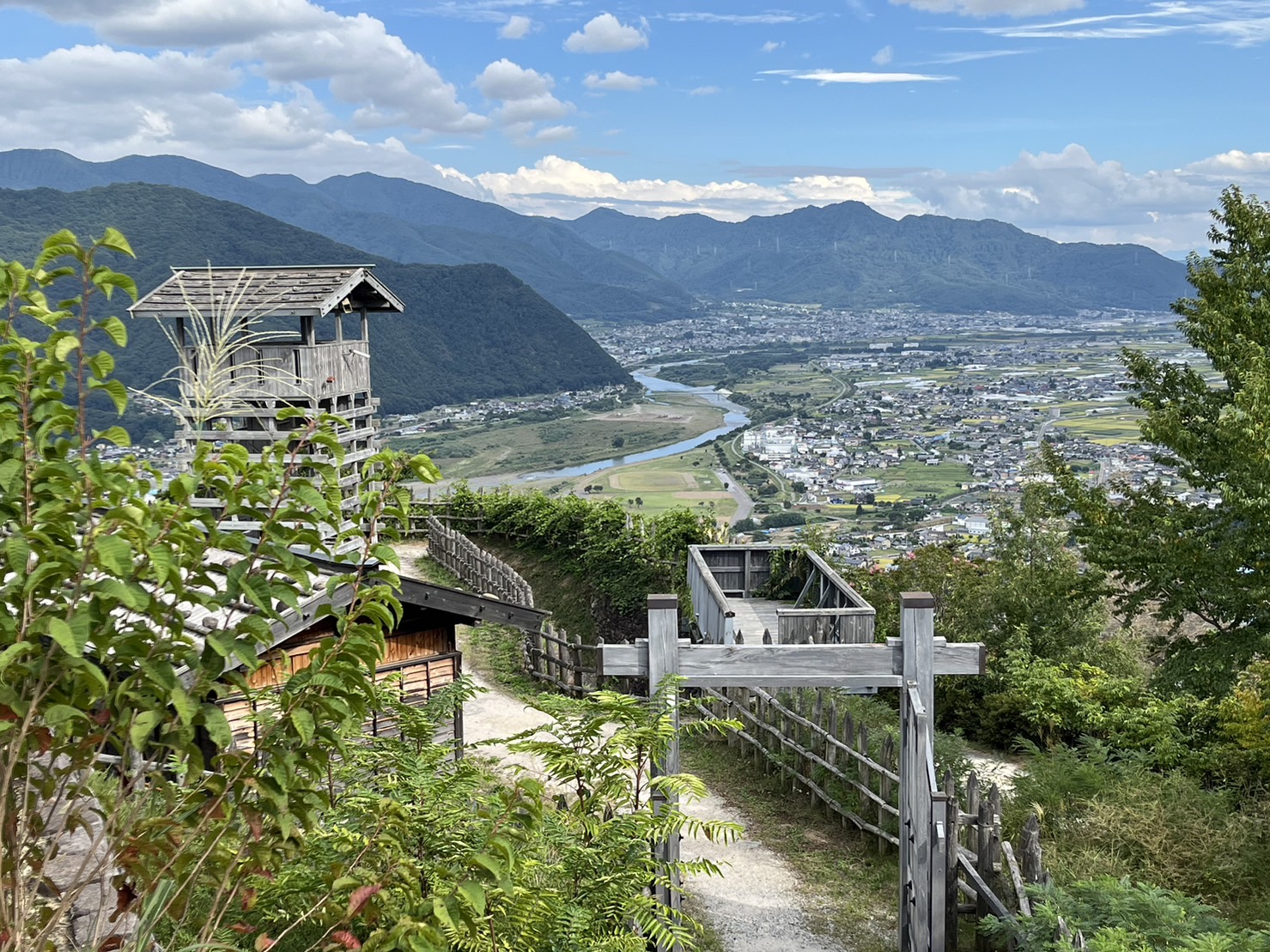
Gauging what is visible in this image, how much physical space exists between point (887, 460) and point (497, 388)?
46.0 meters

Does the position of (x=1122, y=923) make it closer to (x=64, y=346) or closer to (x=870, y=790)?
(x=870, y=790)

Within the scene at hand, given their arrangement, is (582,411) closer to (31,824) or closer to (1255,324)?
(1255,324)

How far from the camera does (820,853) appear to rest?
39.7 feet

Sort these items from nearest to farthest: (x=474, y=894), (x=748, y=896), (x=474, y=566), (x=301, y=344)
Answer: (x=474, y=894) → (x=748, y=896) → (x=301, y=344) → (x=474, y=566)

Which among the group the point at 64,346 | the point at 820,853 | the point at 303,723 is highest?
the point at 64,346

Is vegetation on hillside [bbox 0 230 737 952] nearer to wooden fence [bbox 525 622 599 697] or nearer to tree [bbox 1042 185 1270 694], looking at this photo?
tree [bbox 1042 185 1270 694]

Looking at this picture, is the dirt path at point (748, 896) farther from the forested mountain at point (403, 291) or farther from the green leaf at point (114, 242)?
the forested mountain at point (403, 291)

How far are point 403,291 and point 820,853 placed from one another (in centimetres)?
10367

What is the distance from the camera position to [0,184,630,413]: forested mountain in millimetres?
86250

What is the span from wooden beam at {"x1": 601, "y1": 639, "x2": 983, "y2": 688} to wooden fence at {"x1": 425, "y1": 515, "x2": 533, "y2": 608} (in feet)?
39.9

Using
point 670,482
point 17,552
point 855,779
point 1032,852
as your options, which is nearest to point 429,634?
point 855,779

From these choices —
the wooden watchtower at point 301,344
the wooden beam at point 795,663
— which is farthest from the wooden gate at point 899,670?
the wooden watchtower at point 301,344

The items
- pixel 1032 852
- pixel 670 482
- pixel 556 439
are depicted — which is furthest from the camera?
pixel 556 439

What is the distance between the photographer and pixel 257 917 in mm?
5547
